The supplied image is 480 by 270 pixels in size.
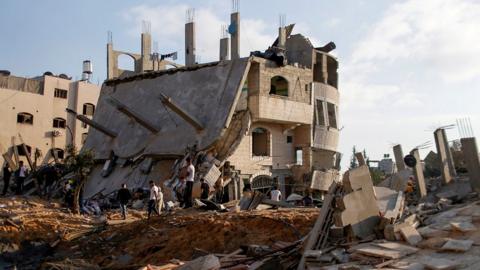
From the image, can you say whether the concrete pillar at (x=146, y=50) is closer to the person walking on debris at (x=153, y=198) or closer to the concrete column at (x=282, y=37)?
the concrete column at (x=282, y=37)

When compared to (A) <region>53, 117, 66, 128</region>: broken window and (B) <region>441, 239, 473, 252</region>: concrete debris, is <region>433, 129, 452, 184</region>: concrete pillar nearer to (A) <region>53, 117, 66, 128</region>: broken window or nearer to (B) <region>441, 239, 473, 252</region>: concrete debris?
(B) <region>441, 239, 473, 252</region>: concrete debris

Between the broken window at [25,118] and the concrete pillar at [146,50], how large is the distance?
9.02 m

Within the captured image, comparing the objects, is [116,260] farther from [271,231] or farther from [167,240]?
[271,231]

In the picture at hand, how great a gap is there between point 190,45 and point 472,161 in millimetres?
25965

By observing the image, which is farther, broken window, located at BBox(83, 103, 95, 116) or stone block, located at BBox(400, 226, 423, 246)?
broken window, located at BBox(83, 103, 95, 116)

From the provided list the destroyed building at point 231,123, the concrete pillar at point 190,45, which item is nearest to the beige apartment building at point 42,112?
the destroyed building at point 231,123

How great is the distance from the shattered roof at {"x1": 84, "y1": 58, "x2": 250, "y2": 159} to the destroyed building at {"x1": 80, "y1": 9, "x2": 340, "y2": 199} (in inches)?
2.2

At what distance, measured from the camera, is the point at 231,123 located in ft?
94.7

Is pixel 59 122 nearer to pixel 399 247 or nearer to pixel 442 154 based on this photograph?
pixel 442 154

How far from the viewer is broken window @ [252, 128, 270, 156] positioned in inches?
1243

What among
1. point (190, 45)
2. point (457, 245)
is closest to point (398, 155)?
point (457, 245)

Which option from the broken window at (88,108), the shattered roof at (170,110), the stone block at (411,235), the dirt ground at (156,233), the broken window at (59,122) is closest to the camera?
the stone block at (411,235)

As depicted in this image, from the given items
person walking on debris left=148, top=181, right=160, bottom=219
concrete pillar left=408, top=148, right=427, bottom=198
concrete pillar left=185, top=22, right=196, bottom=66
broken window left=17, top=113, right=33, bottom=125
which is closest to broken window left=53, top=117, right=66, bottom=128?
broken window left=17, top=113, right=33, bottom=125

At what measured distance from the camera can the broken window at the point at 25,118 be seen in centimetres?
4178
